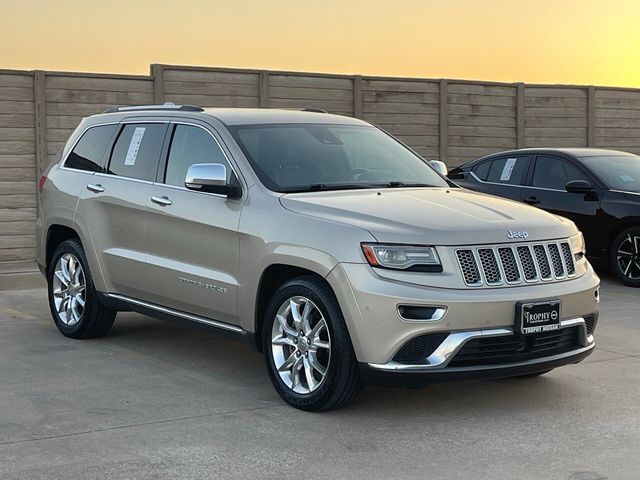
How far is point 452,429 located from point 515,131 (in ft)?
41.1

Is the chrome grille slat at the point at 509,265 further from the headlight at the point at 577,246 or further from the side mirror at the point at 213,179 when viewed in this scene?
the side mirror at the point at 213,179

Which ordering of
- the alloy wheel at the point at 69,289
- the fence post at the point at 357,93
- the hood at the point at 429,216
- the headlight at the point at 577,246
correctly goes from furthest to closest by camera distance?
the fence post at the point at 357,93 < the alloy wheel at the point at 69,289 < the headlight at the point at 577,246 < the hood at the point at 429,216

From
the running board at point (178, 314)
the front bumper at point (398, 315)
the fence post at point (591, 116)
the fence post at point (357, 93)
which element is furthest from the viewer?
the fence post at point (591, 116)

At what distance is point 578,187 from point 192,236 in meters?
6.16

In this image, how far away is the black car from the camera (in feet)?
37.0

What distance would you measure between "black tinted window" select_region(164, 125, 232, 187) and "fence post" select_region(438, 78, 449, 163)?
32.2ft

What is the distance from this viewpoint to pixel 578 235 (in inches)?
245

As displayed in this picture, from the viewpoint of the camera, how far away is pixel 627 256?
11.4 meters

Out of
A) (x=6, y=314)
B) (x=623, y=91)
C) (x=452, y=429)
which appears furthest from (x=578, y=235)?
(x=623, y=91)

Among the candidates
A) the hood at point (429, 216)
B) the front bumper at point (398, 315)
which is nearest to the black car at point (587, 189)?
the hood at point (429, 216)

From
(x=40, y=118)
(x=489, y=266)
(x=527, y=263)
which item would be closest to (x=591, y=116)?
(x=40, y=118)

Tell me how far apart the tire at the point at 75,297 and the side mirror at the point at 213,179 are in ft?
6.30

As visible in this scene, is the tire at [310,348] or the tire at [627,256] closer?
the tire at [310,348]

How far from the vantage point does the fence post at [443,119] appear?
16328mm
